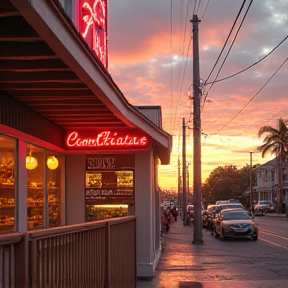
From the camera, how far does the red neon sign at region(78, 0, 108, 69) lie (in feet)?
43.1

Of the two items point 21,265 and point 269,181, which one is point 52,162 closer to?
point 21,265

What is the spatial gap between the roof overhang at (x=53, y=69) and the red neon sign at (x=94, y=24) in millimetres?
3199

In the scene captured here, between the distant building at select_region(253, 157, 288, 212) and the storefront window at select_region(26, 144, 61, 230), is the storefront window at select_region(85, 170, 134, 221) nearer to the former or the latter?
the storefront window at select_region(26, 144, 61, 230)

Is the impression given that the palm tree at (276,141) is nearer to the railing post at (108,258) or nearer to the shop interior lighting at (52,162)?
the shop interior lighting at (52,162)

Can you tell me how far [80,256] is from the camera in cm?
612

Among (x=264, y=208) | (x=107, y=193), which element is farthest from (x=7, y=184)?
(x=264, y=208)

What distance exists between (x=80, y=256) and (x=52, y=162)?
5.84m

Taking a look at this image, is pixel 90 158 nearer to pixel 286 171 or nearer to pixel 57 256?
pixel 57 256

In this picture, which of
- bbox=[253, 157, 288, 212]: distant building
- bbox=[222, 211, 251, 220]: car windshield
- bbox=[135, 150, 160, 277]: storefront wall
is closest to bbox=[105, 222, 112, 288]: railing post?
bbox=[135, 150, 160, 277]: storefront wall

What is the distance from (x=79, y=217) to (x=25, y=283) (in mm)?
8145

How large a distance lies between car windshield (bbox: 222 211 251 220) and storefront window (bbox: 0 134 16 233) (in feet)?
63.3

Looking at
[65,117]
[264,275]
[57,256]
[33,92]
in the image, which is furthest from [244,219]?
[57,256]

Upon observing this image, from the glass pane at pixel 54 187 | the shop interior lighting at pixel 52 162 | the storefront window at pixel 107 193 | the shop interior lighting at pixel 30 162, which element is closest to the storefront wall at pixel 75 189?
the storefront window at pixel 107 193

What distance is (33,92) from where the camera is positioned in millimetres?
8148
